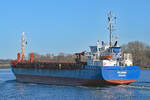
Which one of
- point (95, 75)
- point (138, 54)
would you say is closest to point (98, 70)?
point (95, 75)

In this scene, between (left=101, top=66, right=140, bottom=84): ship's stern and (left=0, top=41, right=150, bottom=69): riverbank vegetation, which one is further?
(left=0, top=41, right=150, bottom=69): riverbank vegetation

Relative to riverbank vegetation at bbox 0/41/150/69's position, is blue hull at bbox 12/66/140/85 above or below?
below

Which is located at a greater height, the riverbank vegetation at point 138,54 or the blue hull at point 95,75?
the riverbank vegetation at point 138,54

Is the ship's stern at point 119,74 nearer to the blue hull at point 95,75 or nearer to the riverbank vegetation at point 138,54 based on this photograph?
the blue hull at point 95,75

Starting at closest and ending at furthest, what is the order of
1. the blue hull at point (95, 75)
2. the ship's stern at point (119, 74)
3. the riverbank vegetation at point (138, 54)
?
the ship's stern at point (119, 74)
the blue hull at point (95, 75)
the riverbank vegetation at point (138, 54)

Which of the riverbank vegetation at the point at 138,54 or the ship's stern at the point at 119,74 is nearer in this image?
the ship's stern at the point at 119,74

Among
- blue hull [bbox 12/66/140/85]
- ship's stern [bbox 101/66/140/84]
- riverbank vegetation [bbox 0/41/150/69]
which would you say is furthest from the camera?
riverbank vegetation [bbox 0/41/150/69]

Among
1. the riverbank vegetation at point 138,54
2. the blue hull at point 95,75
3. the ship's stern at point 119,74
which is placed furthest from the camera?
the riverbank vegetation at point 138,54

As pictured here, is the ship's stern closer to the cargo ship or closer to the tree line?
the cargo ship

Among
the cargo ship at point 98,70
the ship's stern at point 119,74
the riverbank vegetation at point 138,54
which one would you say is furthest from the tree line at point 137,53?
the ship's stern at point 119,74

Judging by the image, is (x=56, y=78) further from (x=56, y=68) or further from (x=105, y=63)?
(x=105, y=63)

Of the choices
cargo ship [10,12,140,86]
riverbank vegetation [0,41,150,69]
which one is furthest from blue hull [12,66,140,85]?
riverbank vegetation [0,41,150,69]

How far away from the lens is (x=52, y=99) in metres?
29.1

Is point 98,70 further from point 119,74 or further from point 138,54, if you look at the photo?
point 138,54
